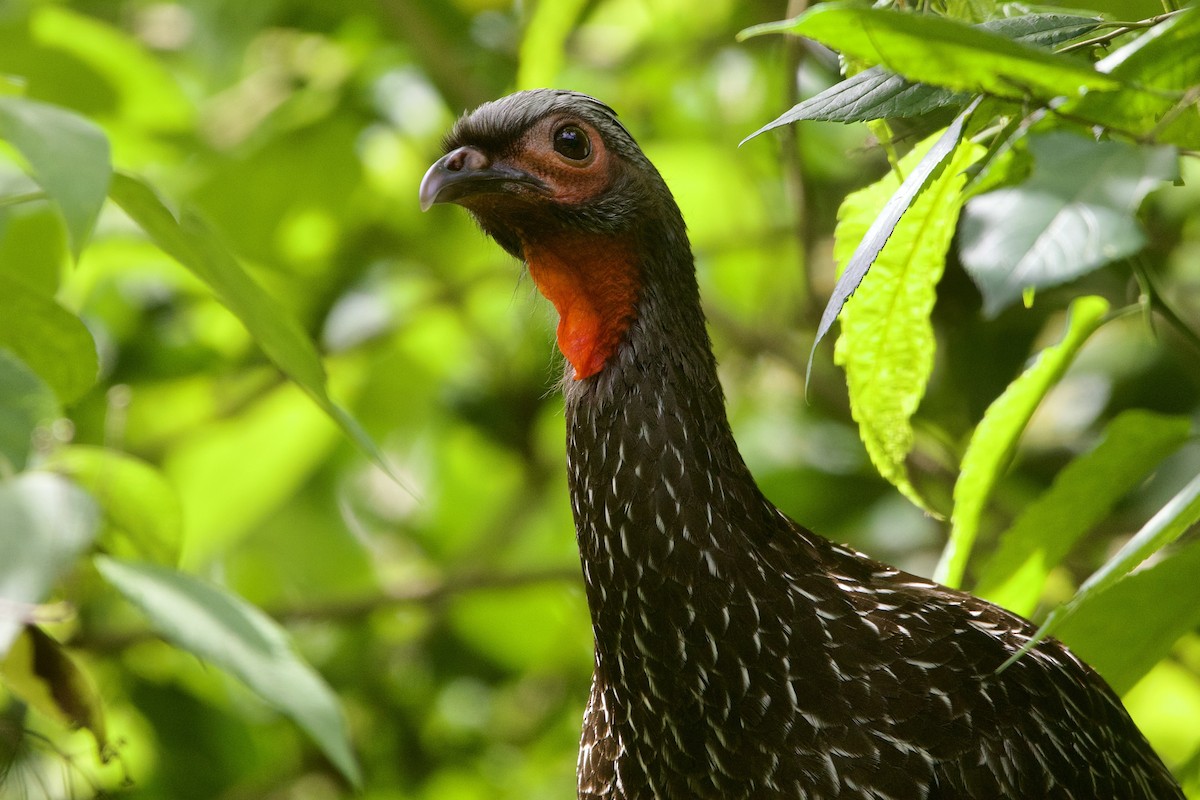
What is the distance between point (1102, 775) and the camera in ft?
8.19

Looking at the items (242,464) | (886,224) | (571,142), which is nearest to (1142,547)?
(886,224)

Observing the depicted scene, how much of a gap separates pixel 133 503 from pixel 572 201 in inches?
37.2

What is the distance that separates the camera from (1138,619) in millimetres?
2035

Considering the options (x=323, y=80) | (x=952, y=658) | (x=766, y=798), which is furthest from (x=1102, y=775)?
(x=323, y=80)

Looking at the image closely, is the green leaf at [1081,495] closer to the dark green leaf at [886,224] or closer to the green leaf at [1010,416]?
the green leaf at [1010,416]

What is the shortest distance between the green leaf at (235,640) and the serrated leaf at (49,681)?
10.6 inches

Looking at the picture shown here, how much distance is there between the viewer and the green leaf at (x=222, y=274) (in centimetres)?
179

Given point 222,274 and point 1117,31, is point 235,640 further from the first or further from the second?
point 1117,31

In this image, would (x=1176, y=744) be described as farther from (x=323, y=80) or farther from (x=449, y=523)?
(x=323, y=80)

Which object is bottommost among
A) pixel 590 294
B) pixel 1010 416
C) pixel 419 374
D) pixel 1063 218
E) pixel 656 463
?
pixel 419 374

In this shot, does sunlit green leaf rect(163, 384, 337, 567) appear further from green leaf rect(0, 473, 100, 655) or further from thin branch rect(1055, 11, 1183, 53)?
thin branch rect(1055, 11, 1183, 53)

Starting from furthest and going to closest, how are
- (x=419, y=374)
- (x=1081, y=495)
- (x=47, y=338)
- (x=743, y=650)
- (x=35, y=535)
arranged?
1. (x=419, y=374)
2. (x=743, y=650)
3. (x=1081, y=495)
4. (x=47, y=338)
5. (x=35, y=535)

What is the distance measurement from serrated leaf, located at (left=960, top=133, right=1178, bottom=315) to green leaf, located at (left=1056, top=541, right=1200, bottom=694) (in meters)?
0.92

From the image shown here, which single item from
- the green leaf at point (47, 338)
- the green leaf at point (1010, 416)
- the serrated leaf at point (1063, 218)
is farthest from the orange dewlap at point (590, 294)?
the serrated leaf at point (1063, 218)
